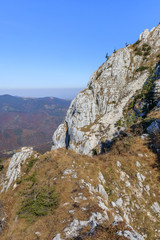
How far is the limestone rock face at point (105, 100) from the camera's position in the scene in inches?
1757

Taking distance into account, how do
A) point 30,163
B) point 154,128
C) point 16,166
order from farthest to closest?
point 16,166
point 154,128
point 30,163

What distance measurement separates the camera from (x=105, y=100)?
5084 cm

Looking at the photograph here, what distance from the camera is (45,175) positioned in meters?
14.8

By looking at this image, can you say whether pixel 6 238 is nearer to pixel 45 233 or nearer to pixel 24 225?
pixel 24 225

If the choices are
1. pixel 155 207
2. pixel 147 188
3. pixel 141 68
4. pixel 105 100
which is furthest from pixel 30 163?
pixel 141 68

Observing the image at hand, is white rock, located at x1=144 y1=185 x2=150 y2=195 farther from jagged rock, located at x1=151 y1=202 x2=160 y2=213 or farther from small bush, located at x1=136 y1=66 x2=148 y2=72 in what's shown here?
small bush, located at x1=136 y1=66 x2=148 y2=72

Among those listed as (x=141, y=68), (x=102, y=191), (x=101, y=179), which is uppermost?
(x=141, y=68)

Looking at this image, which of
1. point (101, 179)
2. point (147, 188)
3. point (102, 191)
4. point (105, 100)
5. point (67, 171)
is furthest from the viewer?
point (105, 100)

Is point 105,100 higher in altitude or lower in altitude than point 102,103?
higher

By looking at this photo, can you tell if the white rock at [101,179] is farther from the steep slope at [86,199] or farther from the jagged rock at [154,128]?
the jagged rock at [154,128]

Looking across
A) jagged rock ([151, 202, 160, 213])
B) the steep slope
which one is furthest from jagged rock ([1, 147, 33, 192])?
jagged rock ([151, 202, 160, 213])

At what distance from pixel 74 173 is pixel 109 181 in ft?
13.1

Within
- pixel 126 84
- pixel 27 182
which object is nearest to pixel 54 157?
pixel 27 182

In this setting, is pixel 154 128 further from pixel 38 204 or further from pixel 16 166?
pixel 16 166
